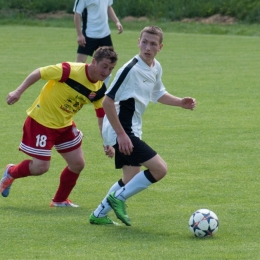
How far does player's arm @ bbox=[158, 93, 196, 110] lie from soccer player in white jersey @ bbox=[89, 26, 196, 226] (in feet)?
1.06

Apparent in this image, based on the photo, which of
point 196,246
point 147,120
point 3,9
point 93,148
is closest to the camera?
point 196,246

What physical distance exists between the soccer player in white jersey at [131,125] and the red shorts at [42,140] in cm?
65

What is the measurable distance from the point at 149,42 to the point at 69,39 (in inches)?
713

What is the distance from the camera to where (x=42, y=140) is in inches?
282

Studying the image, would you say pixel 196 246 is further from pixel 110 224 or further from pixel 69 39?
pixel 69 39

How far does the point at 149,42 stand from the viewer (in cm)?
657

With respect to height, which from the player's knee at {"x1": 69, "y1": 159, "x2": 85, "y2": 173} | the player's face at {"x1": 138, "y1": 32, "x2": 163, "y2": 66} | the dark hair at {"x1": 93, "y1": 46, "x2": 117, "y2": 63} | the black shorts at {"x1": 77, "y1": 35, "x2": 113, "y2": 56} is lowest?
the black shorts at {"x1": 77, "y1": 35, "x2": 113, "y2": 56}

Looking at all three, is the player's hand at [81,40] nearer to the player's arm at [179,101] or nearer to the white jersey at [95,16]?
the white jersey at [95,16]

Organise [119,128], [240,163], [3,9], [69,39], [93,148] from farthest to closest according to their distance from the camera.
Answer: [3,9], [69,39], [93,148], [240,163], [119,128]

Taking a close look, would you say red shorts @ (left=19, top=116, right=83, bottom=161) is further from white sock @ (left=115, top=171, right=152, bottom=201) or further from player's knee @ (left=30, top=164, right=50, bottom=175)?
white sock @ (left=115, top=171, right=152, bottom=201)

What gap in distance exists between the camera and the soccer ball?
6.12 meters

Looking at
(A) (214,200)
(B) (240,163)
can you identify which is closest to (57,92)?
(A) (214,200)

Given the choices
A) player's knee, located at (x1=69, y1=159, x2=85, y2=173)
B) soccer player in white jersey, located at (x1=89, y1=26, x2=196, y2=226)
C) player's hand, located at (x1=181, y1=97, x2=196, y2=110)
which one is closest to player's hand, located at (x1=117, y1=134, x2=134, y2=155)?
soccer player in white jersey, located at (x1=89, y1=26, x2=196, y2=226)

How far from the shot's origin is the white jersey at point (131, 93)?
6477 mm
